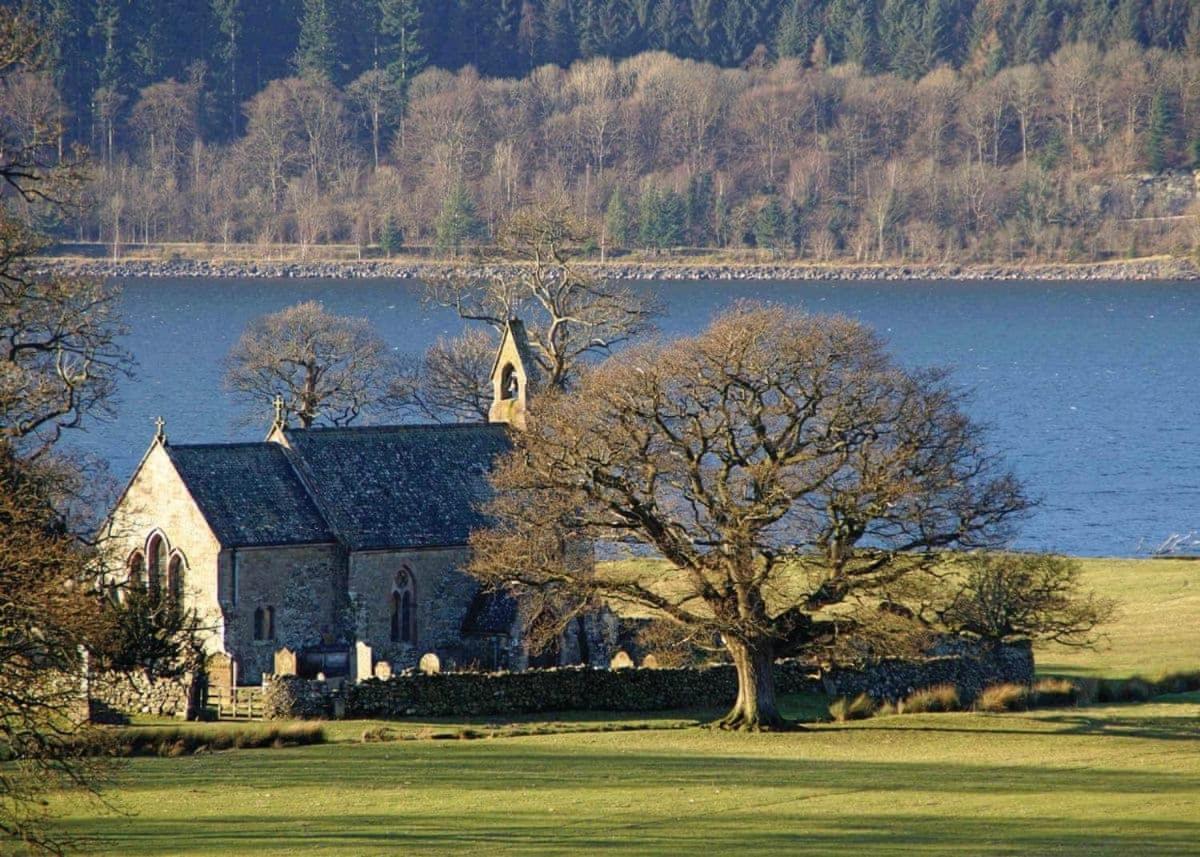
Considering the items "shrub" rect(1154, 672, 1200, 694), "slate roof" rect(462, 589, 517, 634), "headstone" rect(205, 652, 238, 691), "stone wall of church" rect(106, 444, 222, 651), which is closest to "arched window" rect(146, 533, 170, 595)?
"stone wall of church" rect(106, 444, 222, 651)

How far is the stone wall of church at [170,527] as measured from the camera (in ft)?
162

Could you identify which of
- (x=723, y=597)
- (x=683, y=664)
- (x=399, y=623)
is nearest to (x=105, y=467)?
(x=399, y=623)

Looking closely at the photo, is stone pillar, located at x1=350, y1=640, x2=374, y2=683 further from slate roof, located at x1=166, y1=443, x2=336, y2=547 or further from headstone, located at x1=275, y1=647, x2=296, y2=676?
slate roof, located at x1=166, y1=443, x2=336, y2=547

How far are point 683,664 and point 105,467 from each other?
36.0 m

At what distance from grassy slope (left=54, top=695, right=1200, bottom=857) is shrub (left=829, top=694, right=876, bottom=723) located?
309cm

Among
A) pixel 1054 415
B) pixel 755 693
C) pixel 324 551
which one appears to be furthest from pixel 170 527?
pixel 1054 415

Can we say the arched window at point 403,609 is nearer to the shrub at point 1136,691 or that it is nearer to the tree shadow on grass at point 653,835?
the shrub at point 1136,691

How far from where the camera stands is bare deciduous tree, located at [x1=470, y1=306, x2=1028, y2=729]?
42375 mm

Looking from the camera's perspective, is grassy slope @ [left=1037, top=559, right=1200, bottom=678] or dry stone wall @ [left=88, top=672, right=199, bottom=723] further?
grassy slope @ [left=1037, top=559, right=1200, bottom=678]

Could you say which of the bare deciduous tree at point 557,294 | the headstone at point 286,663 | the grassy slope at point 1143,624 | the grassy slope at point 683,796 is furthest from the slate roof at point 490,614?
the bare deciduous tree at point 557,294

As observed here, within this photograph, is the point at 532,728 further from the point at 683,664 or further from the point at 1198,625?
the point at 1198,625

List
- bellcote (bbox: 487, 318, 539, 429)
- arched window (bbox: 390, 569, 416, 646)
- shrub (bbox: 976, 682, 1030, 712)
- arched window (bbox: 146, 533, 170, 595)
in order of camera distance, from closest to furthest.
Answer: shrub (bbox: 976, 682, 1030, 712), arched window (bbox: 146, 533, 170, 595), arched window (bbox: 390, 569, 416, 646), bellcote (bbox: 487, 318, 539, 429)

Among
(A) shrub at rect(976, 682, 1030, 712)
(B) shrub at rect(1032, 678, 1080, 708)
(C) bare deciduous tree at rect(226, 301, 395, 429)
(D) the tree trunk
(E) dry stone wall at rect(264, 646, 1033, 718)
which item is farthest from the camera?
(C) bare deciduous tree at rect(226, 301, 395, 429)

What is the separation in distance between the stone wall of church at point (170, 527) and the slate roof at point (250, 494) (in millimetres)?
317
